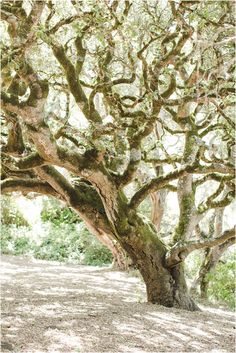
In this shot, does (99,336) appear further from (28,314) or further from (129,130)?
(129,130)

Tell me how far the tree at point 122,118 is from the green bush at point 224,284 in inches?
118

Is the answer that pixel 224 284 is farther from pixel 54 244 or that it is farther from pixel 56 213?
pixel 56 213

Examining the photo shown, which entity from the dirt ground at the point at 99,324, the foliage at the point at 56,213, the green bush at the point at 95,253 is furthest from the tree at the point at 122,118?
the foliage at the point at 56,213

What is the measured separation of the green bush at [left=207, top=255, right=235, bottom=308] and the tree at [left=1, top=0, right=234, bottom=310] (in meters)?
3.01

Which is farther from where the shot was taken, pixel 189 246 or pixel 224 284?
pixel 224 284

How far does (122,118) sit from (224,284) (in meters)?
5.39

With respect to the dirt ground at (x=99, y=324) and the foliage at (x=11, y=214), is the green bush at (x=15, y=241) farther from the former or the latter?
the dirt ground at (x=99, y=324)

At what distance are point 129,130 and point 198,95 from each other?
5.71 feet

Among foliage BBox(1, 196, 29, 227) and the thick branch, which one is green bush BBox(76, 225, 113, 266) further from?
the thick branch

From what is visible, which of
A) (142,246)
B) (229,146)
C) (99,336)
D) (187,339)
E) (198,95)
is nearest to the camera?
(99,336)

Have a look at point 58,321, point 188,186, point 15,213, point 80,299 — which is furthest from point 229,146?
point 15,213

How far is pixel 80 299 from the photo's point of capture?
29.0ft

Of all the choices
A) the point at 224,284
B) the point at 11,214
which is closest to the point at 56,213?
the point at 11,214

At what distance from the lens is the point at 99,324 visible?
255 inches
